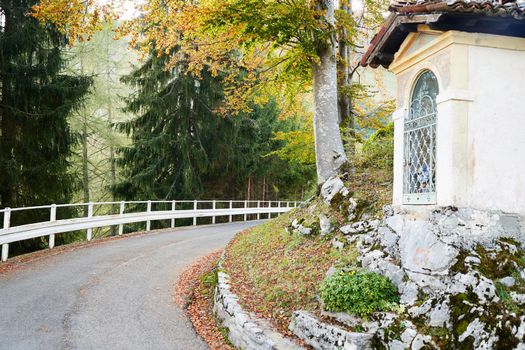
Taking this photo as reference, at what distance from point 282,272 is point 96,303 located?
3.31 metres

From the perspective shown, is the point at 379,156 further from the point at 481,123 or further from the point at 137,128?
the point at 137,128

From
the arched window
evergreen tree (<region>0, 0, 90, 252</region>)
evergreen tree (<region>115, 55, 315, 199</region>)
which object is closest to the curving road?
the arched window

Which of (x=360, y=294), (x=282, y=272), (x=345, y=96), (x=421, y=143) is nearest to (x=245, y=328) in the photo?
(x=360, y=294)

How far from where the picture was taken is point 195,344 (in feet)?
17.7

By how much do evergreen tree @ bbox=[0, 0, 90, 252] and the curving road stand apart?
14.9 feet

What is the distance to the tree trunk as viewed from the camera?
33.2ft

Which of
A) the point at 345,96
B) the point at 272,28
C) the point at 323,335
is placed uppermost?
the point at 272,28

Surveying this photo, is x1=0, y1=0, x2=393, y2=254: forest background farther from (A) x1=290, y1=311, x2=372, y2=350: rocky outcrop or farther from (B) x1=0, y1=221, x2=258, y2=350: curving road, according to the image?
(B) x1=0, y1=221, x2=258, y2=350: curving road

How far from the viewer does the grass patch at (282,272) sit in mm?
5665

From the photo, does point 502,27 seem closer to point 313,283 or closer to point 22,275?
point 313,283

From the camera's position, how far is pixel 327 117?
1028 centimetres

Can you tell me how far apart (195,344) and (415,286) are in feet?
10.2

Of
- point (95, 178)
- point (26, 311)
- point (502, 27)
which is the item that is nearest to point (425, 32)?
point (502, 27)

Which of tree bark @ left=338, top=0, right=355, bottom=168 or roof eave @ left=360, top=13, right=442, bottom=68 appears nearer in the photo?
roof eave @ left=360, top=13, right=442, bottom=68
